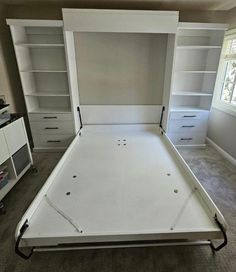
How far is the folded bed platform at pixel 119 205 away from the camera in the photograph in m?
1.29

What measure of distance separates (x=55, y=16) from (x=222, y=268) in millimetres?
3744

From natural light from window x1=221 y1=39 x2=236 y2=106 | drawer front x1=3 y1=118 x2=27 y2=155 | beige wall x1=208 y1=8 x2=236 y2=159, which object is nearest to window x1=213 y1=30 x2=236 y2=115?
natural light from window x1=221 y1=39 x2=236 y2=106

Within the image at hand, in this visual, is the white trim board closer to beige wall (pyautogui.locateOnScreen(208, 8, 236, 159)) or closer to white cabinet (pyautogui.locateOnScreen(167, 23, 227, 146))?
white cabinet (pyautogui.locateOnScreen(167, 23, 227, 146))

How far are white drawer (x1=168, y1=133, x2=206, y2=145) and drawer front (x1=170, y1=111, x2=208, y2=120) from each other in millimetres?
316

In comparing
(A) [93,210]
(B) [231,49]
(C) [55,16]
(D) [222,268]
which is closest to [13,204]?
(A) [93,210]

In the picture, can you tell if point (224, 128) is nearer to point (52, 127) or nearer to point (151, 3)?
point (151, 3)

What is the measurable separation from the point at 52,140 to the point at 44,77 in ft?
3.55

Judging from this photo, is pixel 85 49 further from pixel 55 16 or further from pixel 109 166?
pixel 109 166

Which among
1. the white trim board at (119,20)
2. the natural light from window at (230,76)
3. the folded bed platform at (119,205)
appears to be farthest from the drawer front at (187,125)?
the white trim board at (119,20)

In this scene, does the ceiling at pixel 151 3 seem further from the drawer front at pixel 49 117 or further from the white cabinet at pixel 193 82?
the drawer front at pixel 49 117

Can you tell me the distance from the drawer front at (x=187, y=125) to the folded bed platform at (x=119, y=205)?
937 millimetres

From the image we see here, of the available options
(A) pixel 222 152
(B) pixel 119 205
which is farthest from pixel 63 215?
(A) pixel 222 152

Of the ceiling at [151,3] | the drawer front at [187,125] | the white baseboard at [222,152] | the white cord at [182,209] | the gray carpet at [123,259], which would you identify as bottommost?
the gray carpet at [123,259]

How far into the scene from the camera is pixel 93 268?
1.43m
